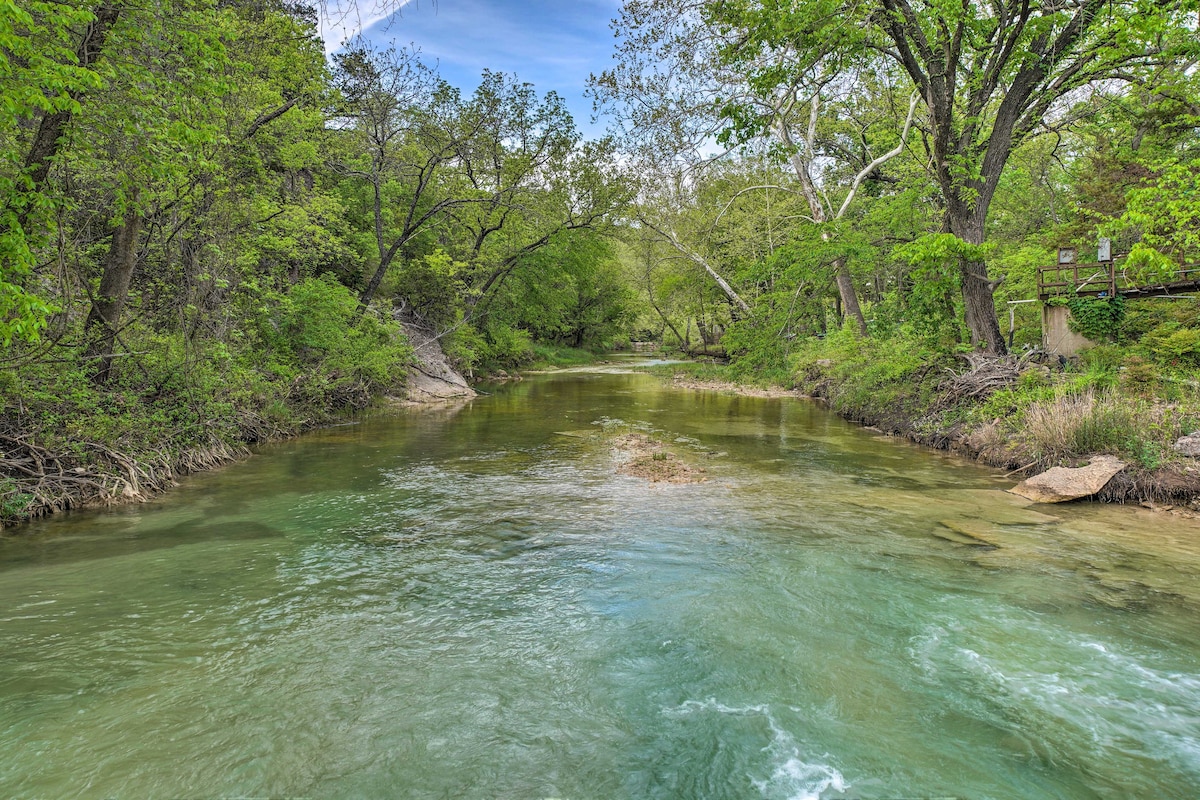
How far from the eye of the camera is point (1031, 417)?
1123 cm

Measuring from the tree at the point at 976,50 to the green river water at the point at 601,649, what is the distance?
8.38 m

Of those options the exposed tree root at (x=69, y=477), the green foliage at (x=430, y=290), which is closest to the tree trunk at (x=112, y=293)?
the exposed tree root at (x=69, y=477)

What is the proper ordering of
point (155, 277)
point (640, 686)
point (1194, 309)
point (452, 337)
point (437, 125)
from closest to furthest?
→ point (640, 686) → point (155, 277) → point (1194, 309) → point (437, 125) → point (452, 337)

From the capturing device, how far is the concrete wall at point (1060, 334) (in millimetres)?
17156

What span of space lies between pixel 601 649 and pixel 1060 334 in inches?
726

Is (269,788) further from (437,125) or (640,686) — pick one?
(437,125)

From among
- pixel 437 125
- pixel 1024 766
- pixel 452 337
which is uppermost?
pixel 437 125

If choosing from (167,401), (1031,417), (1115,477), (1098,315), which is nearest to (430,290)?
(167,401)

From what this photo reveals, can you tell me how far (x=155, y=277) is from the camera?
1260cm

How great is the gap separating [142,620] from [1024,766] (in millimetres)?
7029

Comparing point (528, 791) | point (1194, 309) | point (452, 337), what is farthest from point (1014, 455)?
point (452, 337)

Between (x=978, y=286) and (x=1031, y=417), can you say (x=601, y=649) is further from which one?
(x=978, y=286)

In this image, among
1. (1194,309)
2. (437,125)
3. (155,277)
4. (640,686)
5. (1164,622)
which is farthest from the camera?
(437,125)

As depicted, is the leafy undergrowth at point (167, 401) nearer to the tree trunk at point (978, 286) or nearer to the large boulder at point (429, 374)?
the large boulder at point (429, 374)
